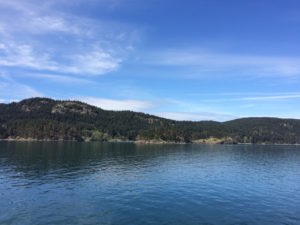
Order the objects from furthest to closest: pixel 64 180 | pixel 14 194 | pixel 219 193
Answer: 1. pixel 64 180
2. pixel 219 193
3. pixel 14 194

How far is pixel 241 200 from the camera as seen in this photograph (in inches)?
1975

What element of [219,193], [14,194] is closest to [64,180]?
[14,194]

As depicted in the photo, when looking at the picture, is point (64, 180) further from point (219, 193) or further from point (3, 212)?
point (219, 193)

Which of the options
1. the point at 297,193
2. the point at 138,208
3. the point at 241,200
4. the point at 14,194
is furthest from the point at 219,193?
the point at 14,194

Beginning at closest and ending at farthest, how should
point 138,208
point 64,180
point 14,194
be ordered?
→ point 138,208 < point 14,194 < point 64,180

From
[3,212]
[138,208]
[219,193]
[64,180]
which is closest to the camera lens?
[3,212]

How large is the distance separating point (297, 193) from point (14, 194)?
Answer: 49875 mm

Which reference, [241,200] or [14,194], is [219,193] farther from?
[14,194]

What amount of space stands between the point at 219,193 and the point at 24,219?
33.2 metres

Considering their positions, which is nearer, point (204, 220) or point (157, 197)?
point (204, 220)

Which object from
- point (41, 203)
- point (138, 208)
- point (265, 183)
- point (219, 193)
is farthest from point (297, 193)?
point (41, 203)

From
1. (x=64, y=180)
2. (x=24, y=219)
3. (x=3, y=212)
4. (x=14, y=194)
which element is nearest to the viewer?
(x=24, y=219)

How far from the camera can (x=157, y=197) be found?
166 feet

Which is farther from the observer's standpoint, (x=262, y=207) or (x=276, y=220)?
(x=262, y=207)
